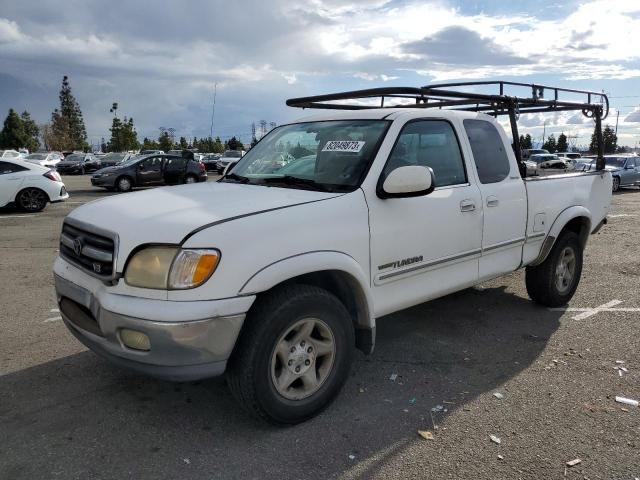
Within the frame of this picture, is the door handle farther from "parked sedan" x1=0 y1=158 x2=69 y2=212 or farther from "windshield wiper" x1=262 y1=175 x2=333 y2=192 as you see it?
"parked sedan" x1=0 y1=158 x2=69 y2=212

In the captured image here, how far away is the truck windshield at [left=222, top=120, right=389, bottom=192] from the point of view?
3.55 metres

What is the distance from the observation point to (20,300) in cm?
565

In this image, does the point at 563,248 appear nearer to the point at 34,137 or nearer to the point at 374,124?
the point at 374,124

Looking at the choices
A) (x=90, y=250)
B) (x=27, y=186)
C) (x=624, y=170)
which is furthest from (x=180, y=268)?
(x=624, y=170)

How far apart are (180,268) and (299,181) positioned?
124 cm

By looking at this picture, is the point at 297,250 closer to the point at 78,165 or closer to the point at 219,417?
the point at 219,417

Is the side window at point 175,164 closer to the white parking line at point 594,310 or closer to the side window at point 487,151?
the white parking line at point 594,310

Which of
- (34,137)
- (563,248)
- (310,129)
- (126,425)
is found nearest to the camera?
(126,425)

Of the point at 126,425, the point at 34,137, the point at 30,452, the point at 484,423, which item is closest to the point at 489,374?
the point at 484,423

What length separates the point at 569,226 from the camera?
5.44m

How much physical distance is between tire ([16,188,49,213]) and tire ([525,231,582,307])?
41.2 ft

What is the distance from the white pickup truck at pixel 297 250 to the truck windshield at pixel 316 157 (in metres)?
0.01

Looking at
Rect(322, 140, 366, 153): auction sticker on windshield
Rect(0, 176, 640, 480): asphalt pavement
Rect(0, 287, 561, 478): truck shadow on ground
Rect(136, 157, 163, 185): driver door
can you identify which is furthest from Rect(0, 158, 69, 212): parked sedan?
Rect(322, 140, 366, 153): auction sticker on windshield

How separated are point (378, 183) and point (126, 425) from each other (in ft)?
6.97
